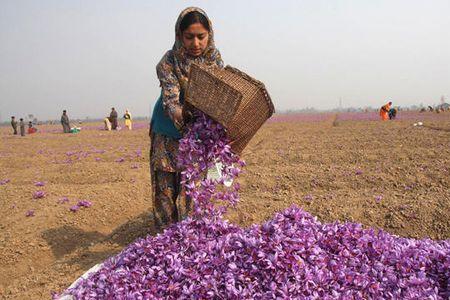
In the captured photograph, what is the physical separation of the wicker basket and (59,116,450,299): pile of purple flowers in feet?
0.65

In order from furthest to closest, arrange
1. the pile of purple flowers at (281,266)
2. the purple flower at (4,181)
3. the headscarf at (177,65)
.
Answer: the purple flower at (4,181), the headscarf at (177,65), the pile of purple flowers at (281,266)

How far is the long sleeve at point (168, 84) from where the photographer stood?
385cm

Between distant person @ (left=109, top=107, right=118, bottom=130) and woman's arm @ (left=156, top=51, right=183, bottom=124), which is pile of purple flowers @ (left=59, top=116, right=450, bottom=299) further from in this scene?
distant person @ (left=109, top=107, right=118, bottom=130)

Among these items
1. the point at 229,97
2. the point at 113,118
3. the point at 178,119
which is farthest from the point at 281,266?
the point at 113,118

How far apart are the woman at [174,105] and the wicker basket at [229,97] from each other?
43cm

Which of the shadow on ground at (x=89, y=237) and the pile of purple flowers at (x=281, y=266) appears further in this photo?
the shadow on ground at (x=89, y=237)

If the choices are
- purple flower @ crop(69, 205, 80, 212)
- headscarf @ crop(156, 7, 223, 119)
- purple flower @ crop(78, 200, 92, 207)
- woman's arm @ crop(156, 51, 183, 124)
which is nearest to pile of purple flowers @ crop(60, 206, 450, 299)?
woman's arm @ crop(156, 51, 183, 124)

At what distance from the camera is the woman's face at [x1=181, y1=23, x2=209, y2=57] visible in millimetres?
3850

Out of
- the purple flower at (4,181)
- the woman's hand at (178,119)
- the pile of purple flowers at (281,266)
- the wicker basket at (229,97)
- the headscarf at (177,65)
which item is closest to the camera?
the pile of purple flowers at (281,266)

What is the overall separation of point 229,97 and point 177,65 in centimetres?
106

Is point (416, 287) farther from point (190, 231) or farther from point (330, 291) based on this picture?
point (190, 231)

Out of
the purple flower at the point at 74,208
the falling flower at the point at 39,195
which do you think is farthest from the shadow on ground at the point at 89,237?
the falling flower at the point at 39,195

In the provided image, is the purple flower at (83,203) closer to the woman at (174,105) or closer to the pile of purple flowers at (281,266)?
the woman at (174,105)

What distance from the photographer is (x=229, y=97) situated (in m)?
3.26
